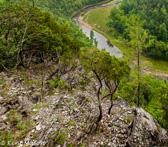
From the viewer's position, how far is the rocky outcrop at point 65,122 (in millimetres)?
12430

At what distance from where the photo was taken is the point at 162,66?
7681 cm

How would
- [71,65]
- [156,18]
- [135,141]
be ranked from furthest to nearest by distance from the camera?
[156,18]
[71,65]
[135,141]

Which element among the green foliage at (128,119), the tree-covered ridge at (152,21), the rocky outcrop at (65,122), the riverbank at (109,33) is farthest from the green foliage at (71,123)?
the tree-covered ridge at (152,21)

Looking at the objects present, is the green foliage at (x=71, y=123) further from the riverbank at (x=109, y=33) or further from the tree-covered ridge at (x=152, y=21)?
the tree-covered ridge at (x=152, y=21)

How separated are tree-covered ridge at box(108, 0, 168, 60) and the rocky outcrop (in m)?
62.4

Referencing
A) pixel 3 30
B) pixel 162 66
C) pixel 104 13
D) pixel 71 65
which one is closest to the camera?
pixel 3 30

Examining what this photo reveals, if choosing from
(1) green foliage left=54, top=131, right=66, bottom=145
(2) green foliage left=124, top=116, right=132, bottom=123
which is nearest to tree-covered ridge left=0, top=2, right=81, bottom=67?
(1) green foliage left=54, top=131, right=66, bottom=145

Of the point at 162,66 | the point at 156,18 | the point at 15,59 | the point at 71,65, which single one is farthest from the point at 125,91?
the point at 156,18

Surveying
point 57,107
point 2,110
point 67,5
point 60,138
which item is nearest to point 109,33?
point 67,5

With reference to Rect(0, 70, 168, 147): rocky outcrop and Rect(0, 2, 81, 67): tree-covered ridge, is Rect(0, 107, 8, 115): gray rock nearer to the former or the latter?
Rect(0, 70, 168, 147): rocky outcrop

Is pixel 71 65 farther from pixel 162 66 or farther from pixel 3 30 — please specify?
pixel 162 66

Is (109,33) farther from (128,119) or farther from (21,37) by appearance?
(128,119)

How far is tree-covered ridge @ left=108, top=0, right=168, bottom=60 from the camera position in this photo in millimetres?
80188

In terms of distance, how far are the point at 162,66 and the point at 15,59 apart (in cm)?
8450
